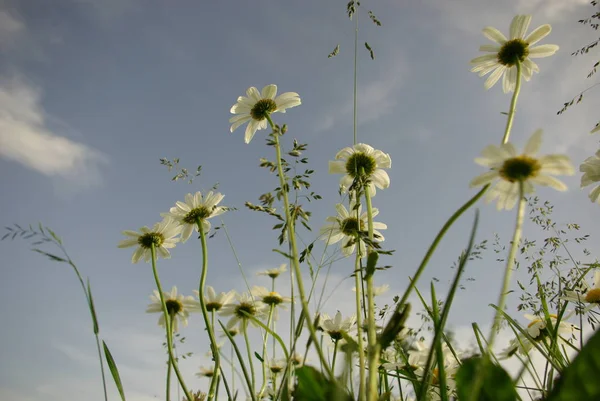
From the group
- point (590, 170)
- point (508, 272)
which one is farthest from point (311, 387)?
point (590, 170)

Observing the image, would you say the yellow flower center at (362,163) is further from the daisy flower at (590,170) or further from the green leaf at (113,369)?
the green leaf at (113,369)

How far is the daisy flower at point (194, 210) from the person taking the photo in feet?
7.12

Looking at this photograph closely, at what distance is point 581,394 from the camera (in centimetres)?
74

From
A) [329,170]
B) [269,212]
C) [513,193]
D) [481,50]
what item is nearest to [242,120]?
[329,170]

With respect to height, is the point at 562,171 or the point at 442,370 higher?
the point at 562,171

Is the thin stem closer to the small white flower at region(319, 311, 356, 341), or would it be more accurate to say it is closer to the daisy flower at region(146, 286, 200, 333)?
the small white flower at region(319, 311, 356, 341)

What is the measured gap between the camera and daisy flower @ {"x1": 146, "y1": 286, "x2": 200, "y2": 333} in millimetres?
2166

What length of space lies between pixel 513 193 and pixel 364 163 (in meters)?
0.88

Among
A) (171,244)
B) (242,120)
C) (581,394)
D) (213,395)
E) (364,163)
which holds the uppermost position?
(242,120)

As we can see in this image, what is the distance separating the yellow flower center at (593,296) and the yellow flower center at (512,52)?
3.30 ft

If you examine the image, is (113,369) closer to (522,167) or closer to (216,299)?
(216,299)

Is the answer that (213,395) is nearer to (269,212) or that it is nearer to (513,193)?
(269,212)

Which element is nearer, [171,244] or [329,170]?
[329,170]

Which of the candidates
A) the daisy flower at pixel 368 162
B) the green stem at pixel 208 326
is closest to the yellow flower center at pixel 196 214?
the green stem at pixel 208 326
